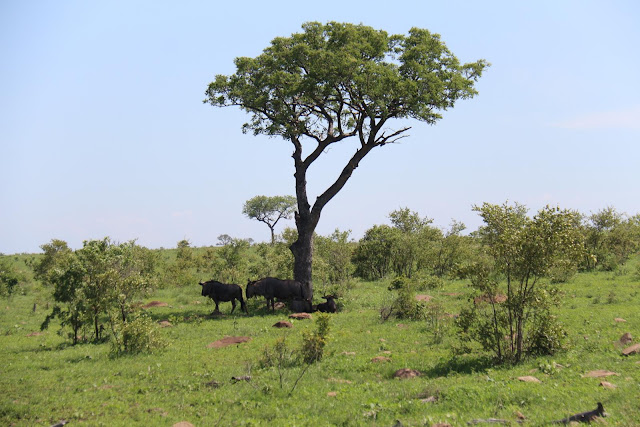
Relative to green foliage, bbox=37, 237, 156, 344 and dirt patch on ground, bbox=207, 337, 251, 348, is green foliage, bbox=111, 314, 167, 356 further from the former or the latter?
green foliage, bbox=37, 237, 156, 344

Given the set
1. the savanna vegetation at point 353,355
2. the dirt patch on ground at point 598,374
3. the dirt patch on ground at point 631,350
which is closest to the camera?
the savanna vegetation at point 353,355

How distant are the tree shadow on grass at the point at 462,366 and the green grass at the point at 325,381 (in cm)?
3

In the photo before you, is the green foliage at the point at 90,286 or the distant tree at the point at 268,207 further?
the distant tree at the point at 268,207

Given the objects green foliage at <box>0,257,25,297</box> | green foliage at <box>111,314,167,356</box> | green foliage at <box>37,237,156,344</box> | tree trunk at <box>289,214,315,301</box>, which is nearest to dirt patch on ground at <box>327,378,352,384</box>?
green foliage at <box>111,314,167,356</box>

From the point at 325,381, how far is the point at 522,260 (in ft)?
19.7

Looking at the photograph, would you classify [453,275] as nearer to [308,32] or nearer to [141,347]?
[141,347]

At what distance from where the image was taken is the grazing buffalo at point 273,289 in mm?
24163

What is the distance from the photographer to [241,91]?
25641 mm

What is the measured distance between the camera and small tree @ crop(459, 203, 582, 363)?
39.8 ft

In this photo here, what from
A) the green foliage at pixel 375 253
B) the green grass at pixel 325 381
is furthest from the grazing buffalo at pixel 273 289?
the green foliage at pixel 375 253

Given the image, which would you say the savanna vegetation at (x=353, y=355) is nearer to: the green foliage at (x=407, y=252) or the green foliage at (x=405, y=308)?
the green foliage at (x=405, y=308)

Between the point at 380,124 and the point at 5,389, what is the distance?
66.4 ft

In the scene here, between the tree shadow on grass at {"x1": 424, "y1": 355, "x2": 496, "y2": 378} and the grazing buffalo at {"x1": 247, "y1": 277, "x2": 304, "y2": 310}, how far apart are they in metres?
Result: 12.2

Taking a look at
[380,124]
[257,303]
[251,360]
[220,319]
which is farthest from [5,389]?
[380,124]
